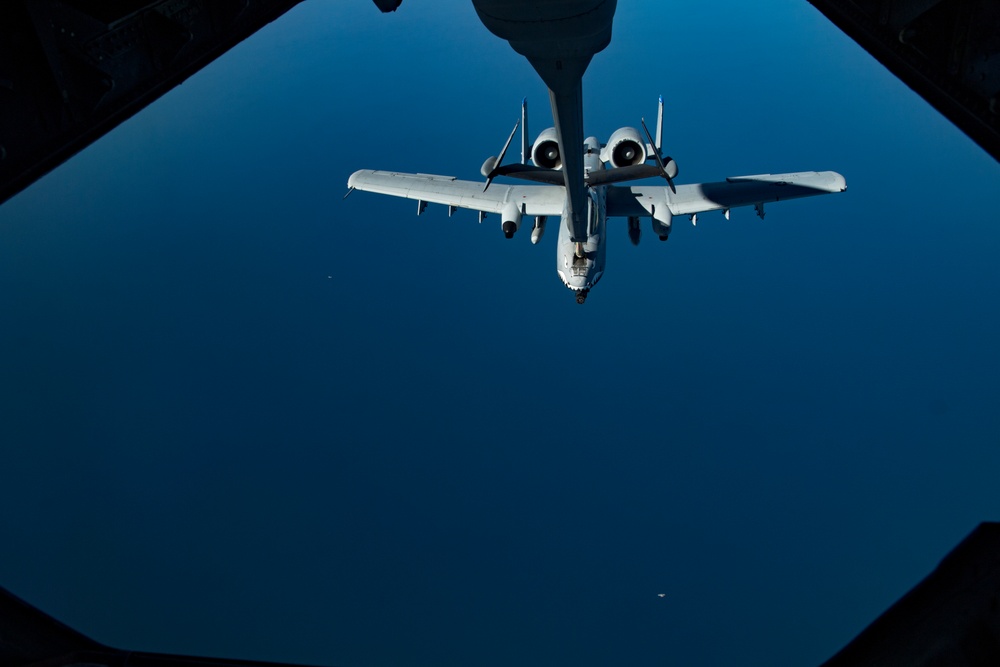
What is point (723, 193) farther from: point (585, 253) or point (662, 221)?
Result: point (585, 253)

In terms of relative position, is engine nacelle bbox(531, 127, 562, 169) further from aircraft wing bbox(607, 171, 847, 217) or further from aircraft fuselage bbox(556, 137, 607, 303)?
aircraft wing bbox(607, 171, 847, 217)

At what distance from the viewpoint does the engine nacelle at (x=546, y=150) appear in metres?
25.1

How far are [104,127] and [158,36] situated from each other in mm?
832

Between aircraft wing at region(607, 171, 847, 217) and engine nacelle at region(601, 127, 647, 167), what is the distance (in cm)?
336

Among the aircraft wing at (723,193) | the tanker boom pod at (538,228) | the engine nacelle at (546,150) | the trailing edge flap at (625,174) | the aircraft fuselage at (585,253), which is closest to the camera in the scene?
the trailing edge flap at (625,174)

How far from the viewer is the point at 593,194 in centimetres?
2556

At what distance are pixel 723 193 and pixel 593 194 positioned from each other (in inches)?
240

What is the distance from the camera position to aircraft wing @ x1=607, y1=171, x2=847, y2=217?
2728 cm

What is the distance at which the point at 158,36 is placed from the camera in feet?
17.0

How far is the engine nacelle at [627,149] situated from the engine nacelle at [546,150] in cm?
210

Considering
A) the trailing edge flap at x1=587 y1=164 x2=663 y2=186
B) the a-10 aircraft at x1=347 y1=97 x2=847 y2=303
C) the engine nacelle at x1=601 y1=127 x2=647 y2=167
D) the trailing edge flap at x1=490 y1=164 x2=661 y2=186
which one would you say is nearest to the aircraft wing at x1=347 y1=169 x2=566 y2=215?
the a-10 aircraft at x1=347 y1=97 x2=847 y2=303

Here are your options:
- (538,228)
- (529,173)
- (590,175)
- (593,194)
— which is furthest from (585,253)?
(529,173)

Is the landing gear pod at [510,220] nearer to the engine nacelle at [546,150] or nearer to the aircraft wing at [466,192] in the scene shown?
the aircraft wing at [466,192]

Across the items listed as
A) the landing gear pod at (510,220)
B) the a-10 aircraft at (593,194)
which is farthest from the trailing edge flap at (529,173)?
the landing gear pod at (510,220)
